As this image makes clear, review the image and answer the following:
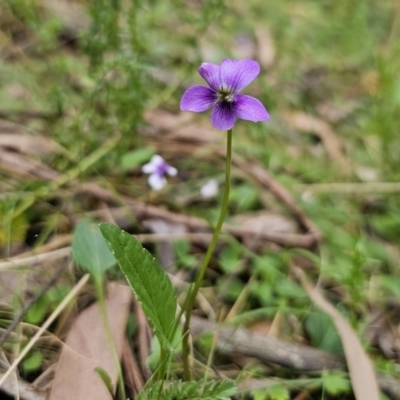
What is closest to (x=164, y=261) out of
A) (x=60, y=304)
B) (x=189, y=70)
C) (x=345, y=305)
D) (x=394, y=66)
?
(x=60, y=304)

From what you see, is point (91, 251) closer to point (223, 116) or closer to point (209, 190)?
point (223, 116)

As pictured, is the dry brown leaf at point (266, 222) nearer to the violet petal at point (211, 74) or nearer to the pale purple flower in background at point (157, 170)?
the pale purple flower in background at point (157, 170)

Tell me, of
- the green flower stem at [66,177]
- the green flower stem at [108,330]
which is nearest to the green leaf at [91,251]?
the green flower stem at [108,330]

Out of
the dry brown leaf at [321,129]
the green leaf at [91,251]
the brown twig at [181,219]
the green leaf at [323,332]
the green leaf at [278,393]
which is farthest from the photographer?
the dry brown leaf at [321,129]

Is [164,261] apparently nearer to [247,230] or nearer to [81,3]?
[247,230]

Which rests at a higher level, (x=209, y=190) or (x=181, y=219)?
(x=209, y=190)

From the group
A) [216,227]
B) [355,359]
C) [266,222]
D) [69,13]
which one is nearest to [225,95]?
[216,227]
